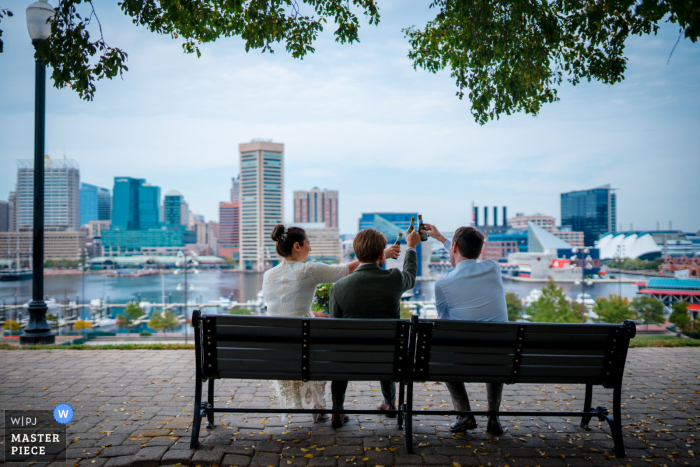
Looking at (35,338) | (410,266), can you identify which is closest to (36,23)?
(35,338)

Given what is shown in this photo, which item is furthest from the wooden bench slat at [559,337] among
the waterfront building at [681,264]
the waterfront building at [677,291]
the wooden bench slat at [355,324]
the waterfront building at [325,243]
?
the waterfront building at [325,243]

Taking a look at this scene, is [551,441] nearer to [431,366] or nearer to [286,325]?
[431,366]

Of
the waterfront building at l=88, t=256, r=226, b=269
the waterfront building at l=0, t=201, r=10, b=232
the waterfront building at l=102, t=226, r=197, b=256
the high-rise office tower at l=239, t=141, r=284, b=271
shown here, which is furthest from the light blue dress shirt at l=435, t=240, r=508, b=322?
the waterfront building at l=102, t=226, r=197, b=256

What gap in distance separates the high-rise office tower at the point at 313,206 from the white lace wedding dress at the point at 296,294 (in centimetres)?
13086

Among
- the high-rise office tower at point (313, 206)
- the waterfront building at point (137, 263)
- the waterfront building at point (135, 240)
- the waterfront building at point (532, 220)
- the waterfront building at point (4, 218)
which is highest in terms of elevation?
the high-rise office tower at point (313, 206)

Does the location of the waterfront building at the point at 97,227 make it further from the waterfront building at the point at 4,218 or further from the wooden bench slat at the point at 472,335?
the wooden bench slat at the point at 472,335

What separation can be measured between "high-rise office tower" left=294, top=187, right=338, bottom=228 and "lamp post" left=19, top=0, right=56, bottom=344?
127375 mm

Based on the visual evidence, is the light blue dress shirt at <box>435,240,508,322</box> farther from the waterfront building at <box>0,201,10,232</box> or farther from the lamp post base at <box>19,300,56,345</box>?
the waterfront building at <box>0,201,10,232</box>

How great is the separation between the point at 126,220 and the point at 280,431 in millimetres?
151617

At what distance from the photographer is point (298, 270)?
282cm

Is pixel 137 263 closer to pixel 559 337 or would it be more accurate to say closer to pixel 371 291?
pixel 371 291

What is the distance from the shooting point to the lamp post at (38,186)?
5809 mm

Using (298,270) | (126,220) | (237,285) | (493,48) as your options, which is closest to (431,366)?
(298,270)

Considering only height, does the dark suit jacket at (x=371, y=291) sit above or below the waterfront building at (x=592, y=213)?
below
